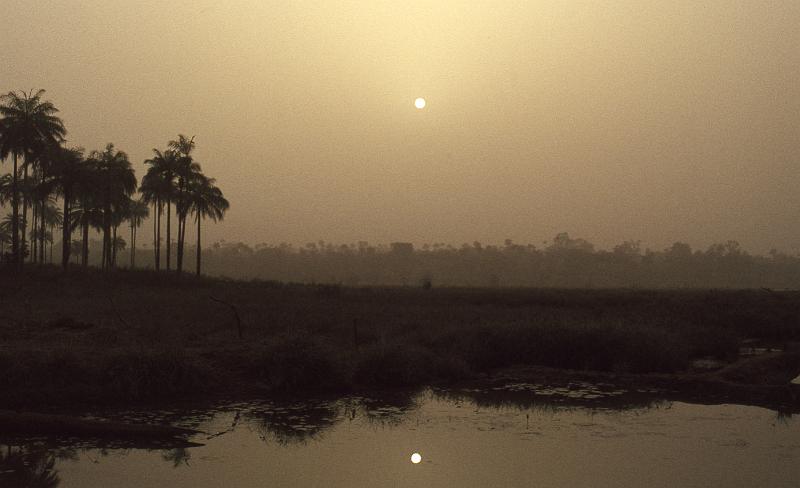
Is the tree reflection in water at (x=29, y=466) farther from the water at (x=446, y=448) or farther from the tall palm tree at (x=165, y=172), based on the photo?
the tall palm tree at (x=165, y=172)

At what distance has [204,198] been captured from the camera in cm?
5847

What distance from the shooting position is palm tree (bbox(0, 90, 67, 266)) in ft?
156

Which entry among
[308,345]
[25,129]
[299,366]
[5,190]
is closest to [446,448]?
[299,366]

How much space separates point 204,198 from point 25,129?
46.5 ft

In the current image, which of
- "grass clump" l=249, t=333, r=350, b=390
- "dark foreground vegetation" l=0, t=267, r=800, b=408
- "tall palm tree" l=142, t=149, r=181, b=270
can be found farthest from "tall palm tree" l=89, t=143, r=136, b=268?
"grass clump" l=249, t=333, r=350, b=390

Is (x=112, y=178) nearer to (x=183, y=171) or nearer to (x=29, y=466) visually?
(x=183, y=171)

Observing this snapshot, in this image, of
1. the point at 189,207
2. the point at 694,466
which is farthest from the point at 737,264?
the point at 694,466

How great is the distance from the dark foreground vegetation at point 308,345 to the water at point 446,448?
141cm

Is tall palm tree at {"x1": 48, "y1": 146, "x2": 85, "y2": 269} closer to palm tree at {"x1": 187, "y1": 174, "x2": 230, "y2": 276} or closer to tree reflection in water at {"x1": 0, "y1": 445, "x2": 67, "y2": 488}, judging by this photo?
palm tree at {"x1": 187, "y1": 174, "x2": 230, "y2": 276}

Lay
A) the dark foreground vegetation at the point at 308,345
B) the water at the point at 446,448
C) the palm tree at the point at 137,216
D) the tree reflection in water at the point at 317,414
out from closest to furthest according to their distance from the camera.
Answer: the water at the point at 446,448 → the tree reflection in water at the point at 317,414 → the dark foreground vegetation at the point at 308,345 → the palm tree at the point at 137,216

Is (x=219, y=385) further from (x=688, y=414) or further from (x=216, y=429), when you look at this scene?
(x=688, y=414)

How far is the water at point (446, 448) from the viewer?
11.5 m

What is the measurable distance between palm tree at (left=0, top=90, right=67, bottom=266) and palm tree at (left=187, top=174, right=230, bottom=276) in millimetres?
11183

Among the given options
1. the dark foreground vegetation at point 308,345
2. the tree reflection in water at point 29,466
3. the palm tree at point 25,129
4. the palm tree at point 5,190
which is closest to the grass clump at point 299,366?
the dark foreground vegetation at point 308,345
